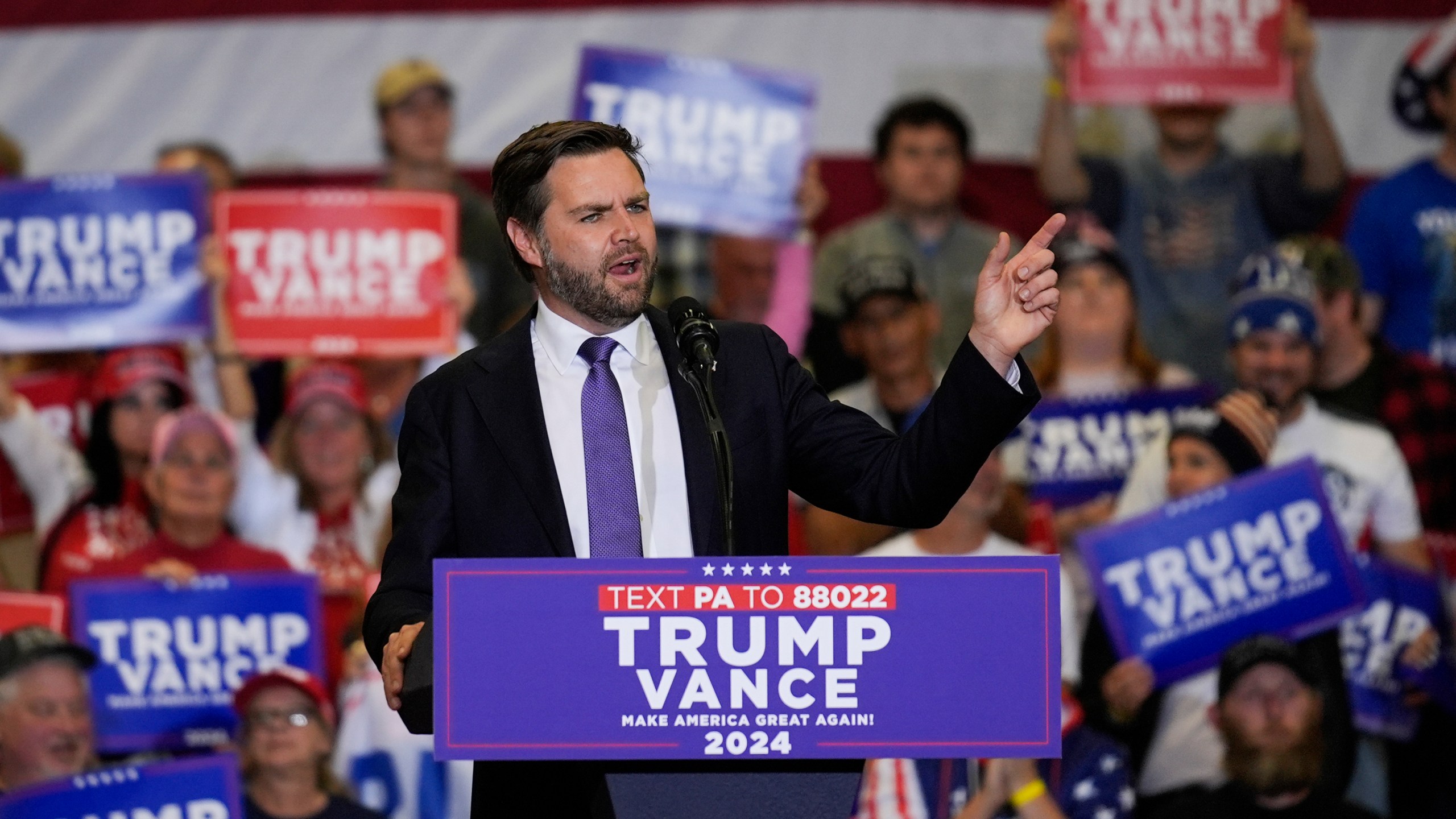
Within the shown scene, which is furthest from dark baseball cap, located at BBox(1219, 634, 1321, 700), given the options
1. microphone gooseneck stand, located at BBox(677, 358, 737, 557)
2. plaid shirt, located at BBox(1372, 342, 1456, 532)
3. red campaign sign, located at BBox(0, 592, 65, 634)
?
red campaign sign, located at BBox(0, 592, 65, 634)

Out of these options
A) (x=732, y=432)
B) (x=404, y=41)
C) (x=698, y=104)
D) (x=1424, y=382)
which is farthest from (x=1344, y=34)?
(x=732, y=432)

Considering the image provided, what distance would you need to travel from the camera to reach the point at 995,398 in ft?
7.63

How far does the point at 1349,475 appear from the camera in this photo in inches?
205

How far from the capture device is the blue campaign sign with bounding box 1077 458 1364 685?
189 inches

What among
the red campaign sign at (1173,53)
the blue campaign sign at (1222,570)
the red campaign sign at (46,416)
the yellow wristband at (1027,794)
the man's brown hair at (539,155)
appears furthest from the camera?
the red campaign sign at (1173,53)

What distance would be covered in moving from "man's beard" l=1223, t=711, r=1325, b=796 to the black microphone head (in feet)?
8.57

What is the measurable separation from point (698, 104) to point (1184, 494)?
70.6 inches

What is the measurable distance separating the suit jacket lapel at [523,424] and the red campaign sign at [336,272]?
126 inches

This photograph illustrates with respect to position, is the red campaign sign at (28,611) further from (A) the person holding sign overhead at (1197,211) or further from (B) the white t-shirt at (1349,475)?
(A) the person holding sign overhead at (1197,211)

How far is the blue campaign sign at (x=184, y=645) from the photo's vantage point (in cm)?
493

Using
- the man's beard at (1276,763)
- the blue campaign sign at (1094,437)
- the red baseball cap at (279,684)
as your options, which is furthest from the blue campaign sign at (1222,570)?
the red baseball cap at (279,684)

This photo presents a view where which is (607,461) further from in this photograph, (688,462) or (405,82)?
(405,82)

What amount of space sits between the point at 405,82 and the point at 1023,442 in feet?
7.21

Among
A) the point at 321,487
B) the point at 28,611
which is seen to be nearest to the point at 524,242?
the point at 28,611
